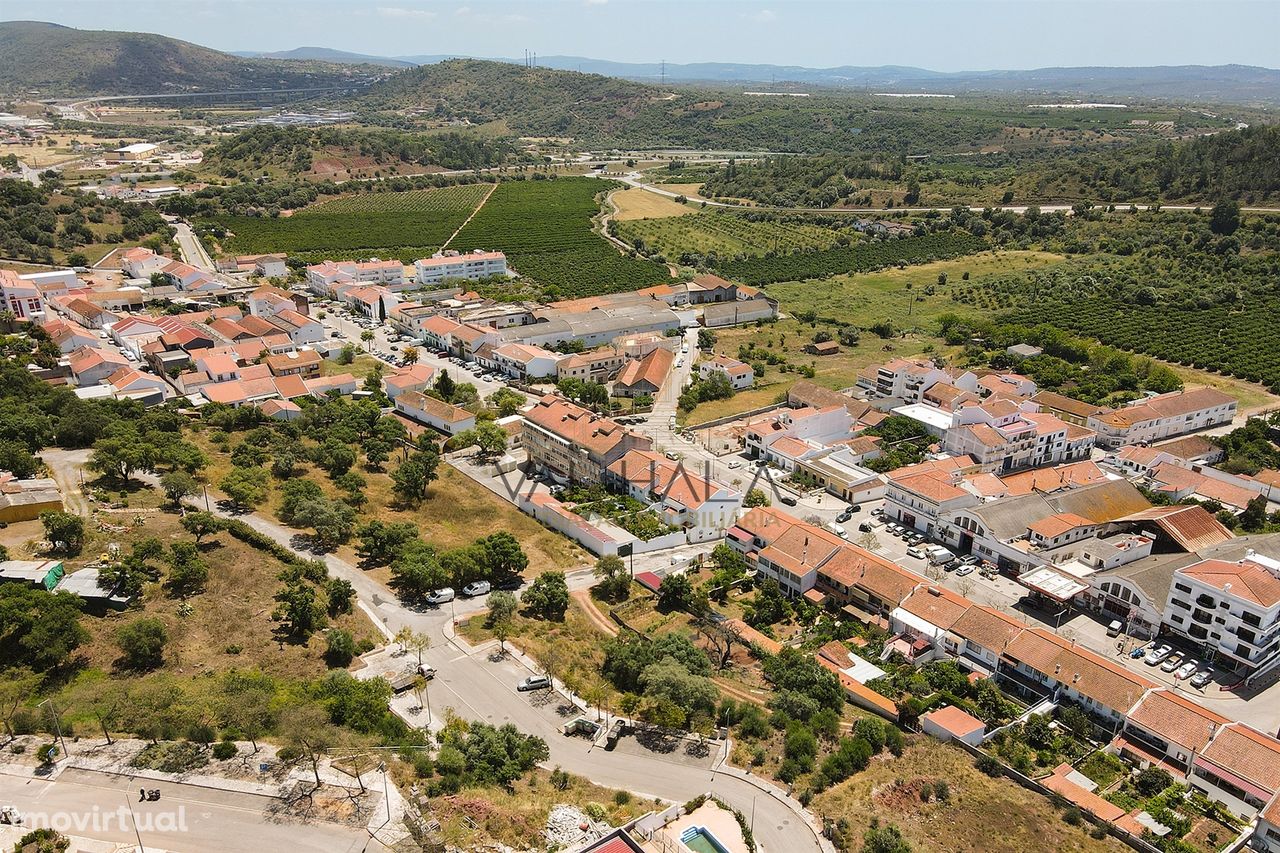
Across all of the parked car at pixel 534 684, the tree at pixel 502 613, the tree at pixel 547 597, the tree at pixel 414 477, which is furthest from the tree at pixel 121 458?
the parked car at pixel 534 684

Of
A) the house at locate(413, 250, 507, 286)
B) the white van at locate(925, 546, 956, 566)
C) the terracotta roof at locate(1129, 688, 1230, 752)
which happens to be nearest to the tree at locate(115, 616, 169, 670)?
the white van at locate(925, 546, 956, 566)

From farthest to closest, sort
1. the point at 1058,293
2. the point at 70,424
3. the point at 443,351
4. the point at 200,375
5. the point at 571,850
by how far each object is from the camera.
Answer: the point at 1058,293, the point at 443,351, the point at 200,375, the point at 70,424, the point at 571,850

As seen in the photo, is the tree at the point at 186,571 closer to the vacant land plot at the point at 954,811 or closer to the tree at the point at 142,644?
the tree at the point at 142,644

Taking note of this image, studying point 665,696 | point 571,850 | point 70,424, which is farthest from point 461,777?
point 70,424

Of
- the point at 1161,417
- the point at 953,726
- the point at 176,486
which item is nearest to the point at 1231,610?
the point at 953,726

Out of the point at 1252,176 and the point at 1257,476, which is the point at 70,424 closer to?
the point at 1257,476
